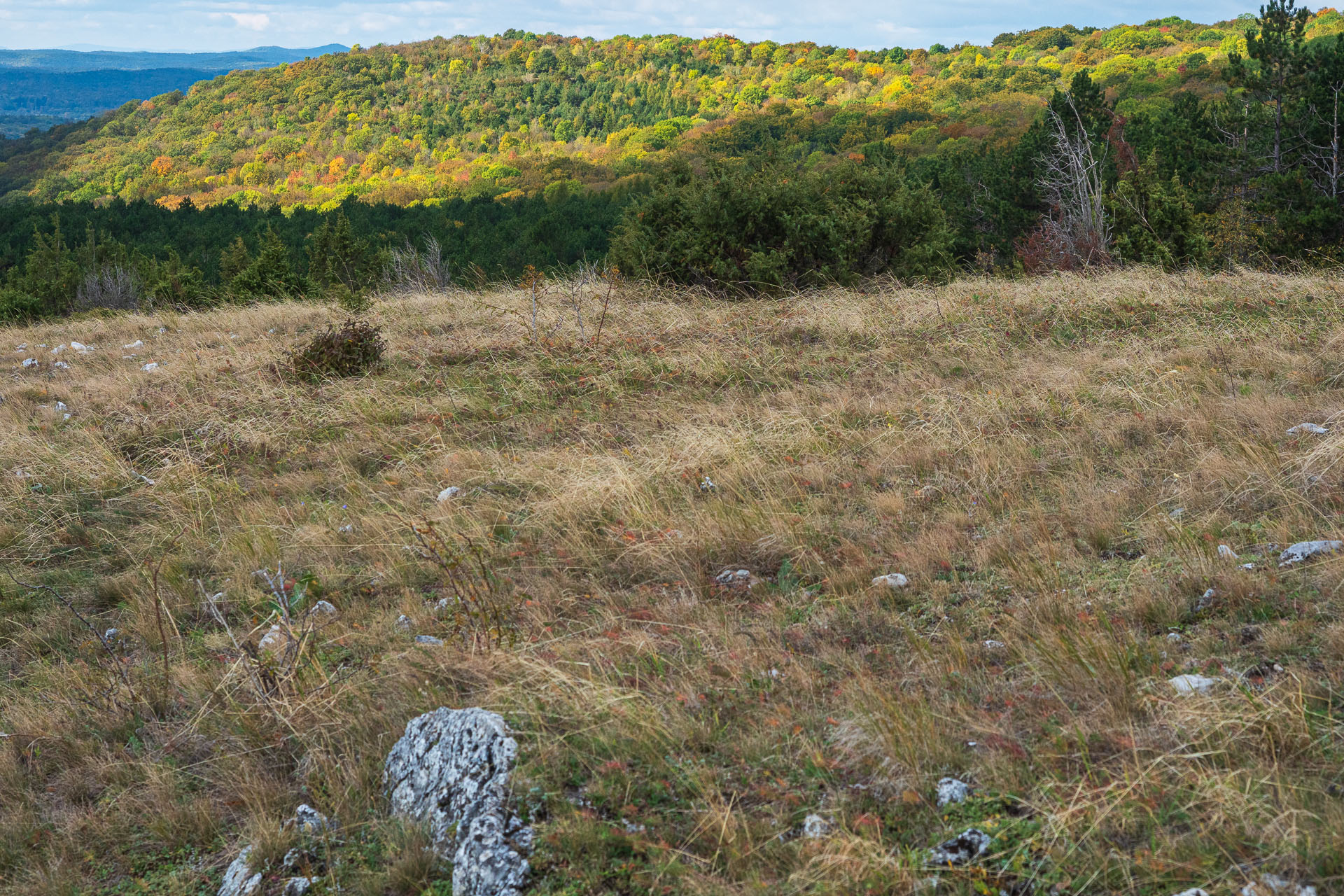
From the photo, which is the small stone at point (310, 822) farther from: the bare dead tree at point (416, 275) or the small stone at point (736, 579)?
the bare dead tree at point (416, 275)

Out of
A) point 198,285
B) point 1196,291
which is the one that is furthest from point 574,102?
point 1196,291

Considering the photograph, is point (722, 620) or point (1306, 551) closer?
point (1306, 551)

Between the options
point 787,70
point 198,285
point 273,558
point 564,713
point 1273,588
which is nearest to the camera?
point 564,713

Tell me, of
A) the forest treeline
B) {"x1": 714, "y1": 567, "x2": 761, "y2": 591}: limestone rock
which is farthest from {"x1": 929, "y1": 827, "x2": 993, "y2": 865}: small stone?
the forest treeline

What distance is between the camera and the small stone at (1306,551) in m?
2.70

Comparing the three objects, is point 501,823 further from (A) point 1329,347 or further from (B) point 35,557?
(A) point 1329,347

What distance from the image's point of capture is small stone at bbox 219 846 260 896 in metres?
1.96

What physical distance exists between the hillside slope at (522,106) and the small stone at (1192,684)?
56.6m

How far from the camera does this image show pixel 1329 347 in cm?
532

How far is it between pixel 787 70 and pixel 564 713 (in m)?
109

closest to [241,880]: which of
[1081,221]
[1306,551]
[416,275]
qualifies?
[1306,551]

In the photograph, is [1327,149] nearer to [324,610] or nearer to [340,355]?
[340,355]

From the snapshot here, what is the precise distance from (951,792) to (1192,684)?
2.52 ft

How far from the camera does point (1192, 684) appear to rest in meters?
2.12
